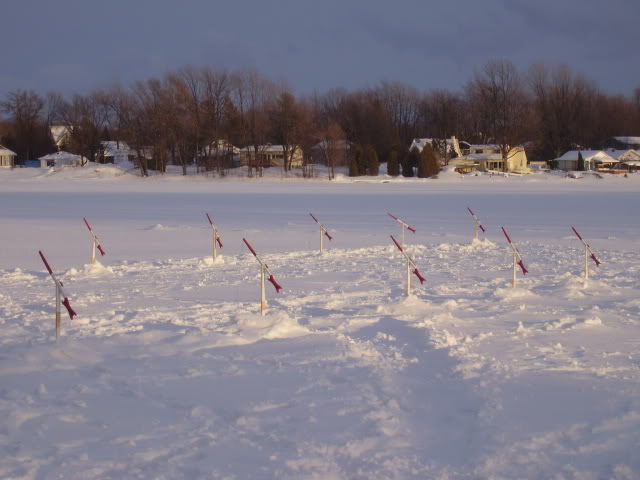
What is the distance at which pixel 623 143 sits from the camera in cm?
10419

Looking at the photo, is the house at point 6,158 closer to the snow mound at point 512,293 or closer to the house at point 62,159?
the house at point 62,159

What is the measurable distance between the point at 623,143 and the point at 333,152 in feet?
168

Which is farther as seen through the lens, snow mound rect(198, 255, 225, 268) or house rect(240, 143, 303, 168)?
house rect(240, 143, 303, 168)

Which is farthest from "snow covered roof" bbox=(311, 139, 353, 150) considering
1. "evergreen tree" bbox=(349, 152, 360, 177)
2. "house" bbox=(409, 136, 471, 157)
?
"house" bbox=(409, 136, 471, 157)

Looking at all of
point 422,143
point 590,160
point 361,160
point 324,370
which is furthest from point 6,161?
point 324,370

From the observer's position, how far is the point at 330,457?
5.46 m

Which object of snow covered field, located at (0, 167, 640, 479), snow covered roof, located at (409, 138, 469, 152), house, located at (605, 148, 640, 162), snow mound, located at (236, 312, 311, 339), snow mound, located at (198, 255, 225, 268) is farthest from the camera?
house, located at (605, 148, 640, 162)

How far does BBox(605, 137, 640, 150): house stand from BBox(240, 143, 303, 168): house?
4948cm

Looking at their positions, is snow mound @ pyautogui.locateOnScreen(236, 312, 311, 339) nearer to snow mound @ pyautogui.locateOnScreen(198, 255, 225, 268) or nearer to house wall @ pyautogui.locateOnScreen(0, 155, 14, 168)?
snow mound @ pyautogui.locateOnScreen(198, 255, 225, 268)

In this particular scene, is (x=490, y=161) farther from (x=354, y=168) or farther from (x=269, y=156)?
(x=269, y=156)

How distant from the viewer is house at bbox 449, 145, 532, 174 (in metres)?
90.2

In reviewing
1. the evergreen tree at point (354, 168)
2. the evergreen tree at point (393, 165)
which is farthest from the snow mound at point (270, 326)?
the evergreen tree at point (393, 165)

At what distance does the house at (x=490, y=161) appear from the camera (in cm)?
9025

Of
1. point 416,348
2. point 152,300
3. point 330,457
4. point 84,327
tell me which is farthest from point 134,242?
point 330,457
